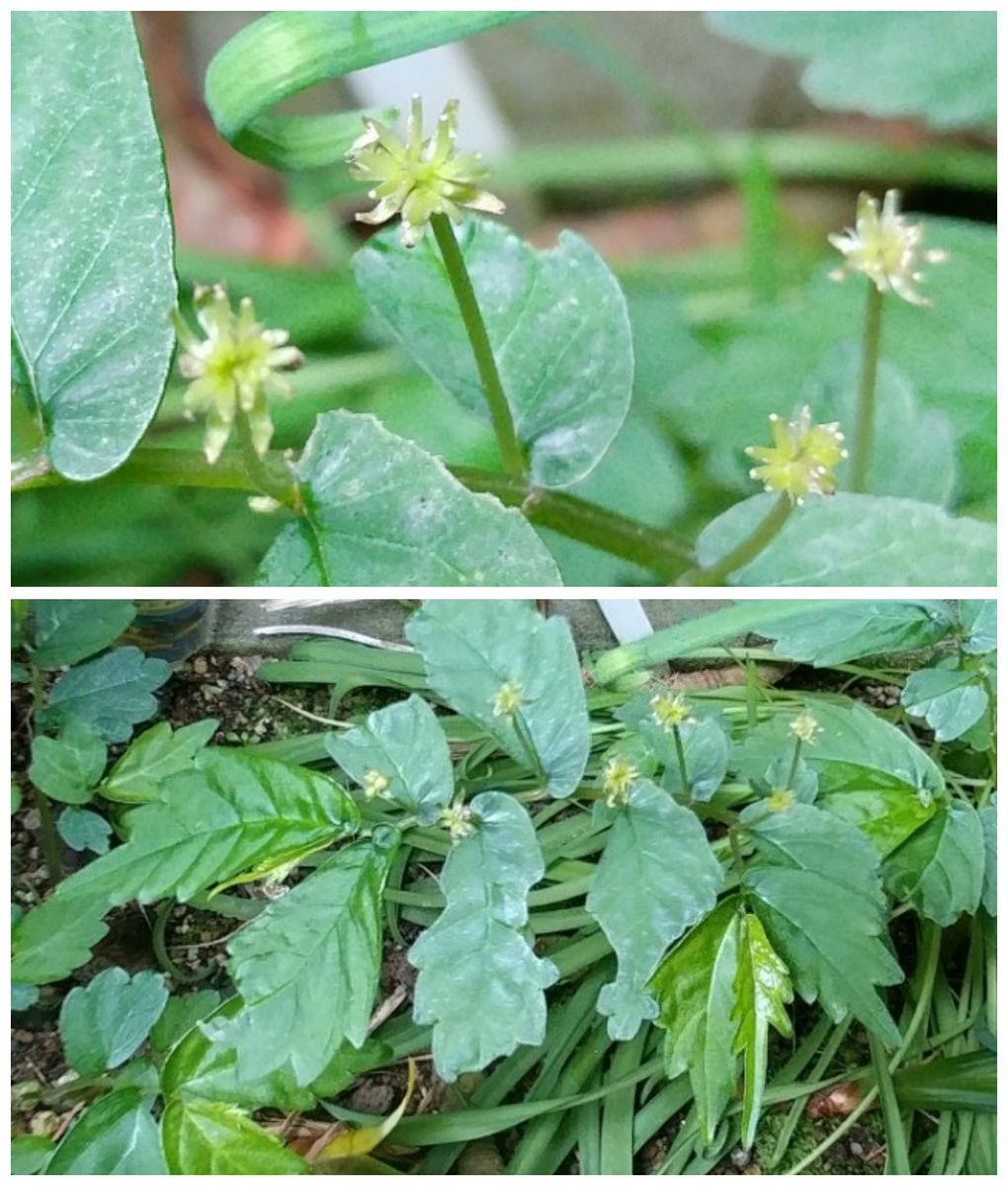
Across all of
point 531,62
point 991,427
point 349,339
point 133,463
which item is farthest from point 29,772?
point 531,62

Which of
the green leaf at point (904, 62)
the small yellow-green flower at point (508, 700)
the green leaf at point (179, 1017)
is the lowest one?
the green leaf at point (179, 1017)

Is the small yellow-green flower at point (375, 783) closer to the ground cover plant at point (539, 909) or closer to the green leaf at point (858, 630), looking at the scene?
the ground cover plant at point (539, 909)

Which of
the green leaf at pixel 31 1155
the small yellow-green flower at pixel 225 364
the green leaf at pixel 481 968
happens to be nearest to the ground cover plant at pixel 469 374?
the small yellow-green flower at pixel 225 364

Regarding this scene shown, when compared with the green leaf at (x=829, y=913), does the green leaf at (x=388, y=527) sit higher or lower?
higher

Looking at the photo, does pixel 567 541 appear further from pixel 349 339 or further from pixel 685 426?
pixel 349 339

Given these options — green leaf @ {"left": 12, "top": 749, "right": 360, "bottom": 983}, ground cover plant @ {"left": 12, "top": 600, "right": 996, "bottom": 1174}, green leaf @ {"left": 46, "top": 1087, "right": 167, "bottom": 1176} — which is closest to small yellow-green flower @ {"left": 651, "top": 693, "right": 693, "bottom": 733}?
ground cover plant @ {"left": 12, "top": 600, "right": 996, "bottom": 1174}

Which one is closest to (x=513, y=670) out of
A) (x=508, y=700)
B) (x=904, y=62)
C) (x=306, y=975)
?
(x=508, y=700)

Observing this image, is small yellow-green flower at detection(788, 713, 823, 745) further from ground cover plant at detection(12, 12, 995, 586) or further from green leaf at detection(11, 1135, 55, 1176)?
green leaf at detection(11, 1135, 55, 1176)
